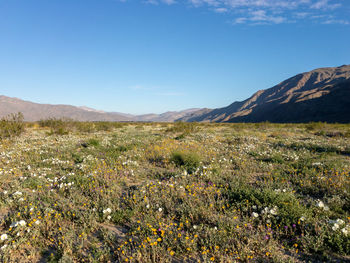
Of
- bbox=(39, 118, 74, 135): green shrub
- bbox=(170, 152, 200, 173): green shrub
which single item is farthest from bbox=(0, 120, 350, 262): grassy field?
bbox=(39, 118, 74, 135): green shrub

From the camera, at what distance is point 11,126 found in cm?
1631

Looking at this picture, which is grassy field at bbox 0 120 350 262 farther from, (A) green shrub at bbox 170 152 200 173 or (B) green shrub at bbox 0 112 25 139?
(B) green shrub at bbox 0 112 25 139

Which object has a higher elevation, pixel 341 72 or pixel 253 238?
pixel 341 72

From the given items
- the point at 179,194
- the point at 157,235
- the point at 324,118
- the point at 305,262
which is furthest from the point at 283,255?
the point at 324,118

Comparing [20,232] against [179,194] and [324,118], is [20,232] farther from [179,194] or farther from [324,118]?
[324,118]

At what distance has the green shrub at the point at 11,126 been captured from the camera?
1557 centimetres

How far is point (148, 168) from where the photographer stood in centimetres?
802

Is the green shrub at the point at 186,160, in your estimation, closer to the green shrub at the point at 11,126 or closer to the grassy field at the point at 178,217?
the grassy field at the point at 178,217

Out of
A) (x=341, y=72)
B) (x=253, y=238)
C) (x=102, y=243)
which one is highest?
(x=341, y=72)

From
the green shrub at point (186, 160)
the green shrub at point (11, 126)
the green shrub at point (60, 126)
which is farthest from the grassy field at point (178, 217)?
the green shrub at point (60, 126)

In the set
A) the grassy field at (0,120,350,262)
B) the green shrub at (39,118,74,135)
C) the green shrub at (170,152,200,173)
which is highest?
the green shrub at (39,118,74,135)

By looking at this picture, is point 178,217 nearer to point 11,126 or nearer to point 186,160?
point 186,160

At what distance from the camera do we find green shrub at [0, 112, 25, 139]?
15.6 m

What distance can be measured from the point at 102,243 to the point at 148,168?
4.44 metres
